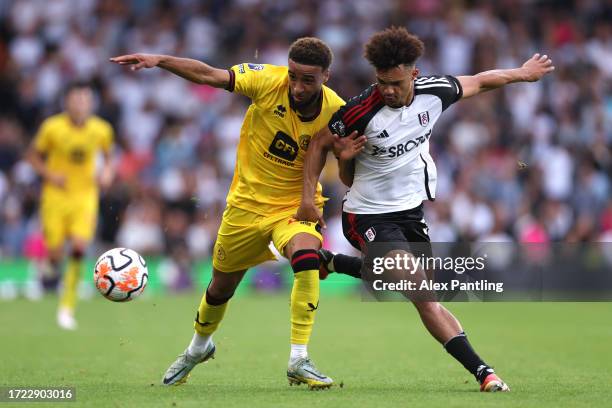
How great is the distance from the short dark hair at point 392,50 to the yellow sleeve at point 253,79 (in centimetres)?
87

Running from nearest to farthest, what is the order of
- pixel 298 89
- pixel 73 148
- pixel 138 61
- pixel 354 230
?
1. pixel 138 61
2. pixel 298 89
3. pixel 354 230
4. pixel 73 148

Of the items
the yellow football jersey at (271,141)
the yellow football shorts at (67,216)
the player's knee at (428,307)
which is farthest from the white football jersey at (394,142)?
the yellow football shorts at (67,216)

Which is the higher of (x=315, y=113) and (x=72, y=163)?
(x=315, y=113)

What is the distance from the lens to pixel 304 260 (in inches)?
308

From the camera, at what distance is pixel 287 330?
13500 mm

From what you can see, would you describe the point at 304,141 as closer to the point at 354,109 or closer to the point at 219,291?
the point at 354,109

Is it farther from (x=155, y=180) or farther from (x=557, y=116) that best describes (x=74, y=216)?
(x=557, y=116)

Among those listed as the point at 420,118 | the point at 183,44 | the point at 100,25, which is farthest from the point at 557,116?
the point at 420,118

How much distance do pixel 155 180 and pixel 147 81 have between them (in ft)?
8.39

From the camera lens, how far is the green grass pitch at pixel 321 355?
7500mm

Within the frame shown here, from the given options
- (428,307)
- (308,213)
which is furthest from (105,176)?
(428,307)

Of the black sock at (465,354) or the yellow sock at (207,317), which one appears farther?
the yellow sock at (207,317)

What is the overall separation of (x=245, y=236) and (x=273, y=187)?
436 millimetres

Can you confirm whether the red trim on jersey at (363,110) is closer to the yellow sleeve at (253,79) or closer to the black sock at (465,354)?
the yellow sleeve at (253,79)
